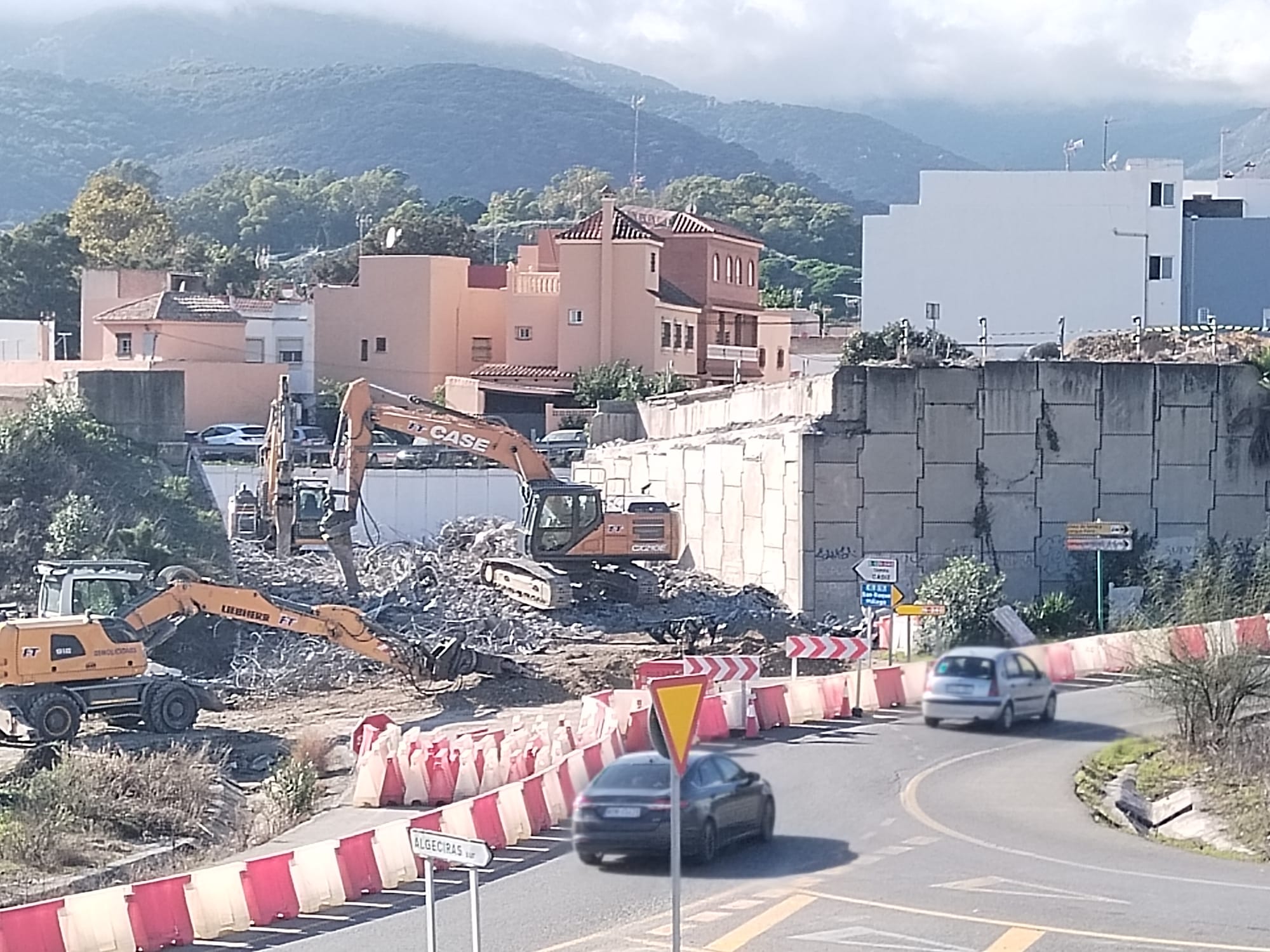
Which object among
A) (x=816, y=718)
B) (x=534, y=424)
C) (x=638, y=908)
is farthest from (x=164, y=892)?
(x=534, y=424)

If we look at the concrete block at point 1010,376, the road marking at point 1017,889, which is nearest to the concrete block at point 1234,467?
the concrete block at point 1010,376

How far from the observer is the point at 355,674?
3775cm

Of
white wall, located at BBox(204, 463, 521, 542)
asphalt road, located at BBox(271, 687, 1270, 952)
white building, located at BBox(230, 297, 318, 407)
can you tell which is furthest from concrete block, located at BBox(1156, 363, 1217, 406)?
white building, located at BBox(230, 297, 318, 407)

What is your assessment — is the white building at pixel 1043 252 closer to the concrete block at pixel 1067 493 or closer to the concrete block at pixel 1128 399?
the concrete block at pixel 1128 399

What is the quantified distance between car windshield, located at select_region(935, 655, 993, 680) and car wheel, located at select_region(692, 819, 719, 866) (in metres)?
7.25

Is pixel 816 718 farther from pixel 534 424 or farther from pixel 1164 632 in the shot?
pixel 534 424

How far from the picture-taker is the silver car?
2344 centimetres

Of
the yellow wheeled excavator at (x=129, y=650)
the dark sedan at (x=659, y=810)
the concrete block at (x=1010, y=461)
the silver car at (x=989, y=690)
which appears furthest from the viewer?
the concrete block at (x=1010, y=461)

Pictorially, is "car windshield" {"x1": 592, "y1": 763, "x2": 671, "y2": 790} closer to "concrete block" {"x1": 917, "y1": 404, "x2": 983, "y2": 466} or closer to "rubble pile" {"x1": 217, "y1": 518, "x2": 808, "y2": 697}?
"rubble pile" {"x1": 217, "y1": 518, "x2": 808, "y2": 697}

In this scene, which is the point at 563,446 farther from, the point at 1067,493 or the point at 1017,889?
the point at 1017,889

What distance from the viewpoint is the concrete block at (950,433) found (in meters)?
41.5

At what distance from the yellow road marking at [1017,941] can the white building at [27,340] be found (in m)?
67.6

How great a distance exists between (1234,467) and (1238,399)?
4.85 ft

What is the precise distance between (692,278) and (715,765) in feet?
192
